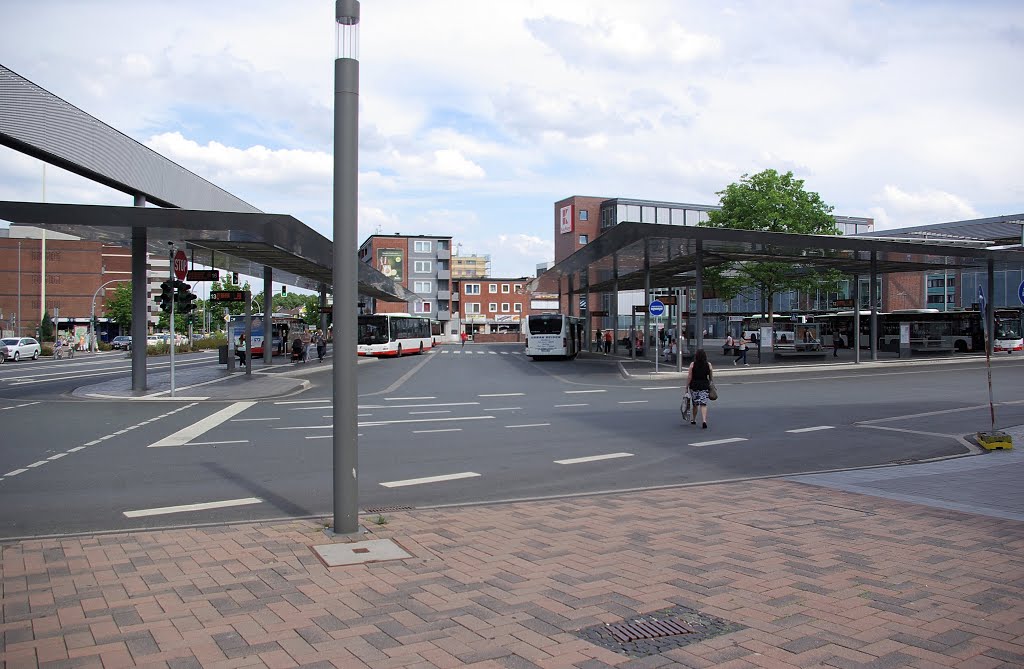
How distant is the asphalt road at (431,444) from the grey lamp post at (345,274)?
1.34 meters

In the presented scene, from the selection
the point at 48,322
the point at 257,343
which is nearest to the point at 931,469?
the point at 257,343

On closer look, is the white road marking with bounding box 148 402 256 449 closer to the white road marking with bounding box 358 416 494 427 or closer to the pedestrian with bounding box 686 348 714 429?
the white road marking with bounding box 358 416 494 427

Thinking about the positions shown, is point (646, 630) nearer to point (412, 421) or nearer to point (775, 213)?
point (412, 421)

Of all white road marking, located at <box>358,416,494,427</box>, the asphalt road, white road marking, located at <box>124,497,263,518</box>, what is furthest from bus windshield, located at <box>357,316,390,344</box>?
white road marking, located at <box>124,497,263,518</box>

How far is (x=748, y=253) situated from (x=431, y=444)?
2420 cm

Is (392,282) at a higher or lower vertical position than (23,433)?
higher

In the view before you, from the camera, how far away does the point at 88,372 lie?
3578cm

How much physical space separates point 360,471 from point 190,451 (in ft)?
11.5

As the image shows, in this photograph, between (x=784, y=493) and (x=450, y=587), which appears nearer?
(x=450, y=587)

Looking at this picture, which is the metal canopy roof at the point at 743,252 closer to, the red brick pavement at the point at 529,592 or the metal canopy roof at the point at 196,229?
the metal canopy roof at the point at 196,229

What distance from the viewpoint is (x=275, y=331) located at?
182 feet

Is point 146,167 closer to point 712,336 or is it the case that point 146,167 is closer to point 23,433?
point 23,433

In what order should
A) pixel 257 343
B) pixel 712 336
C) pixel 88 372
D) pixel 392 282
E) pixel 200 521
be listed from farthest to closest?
pixel 712 336 → pixel 392 282 → pixel 257 343 → pixel 88 372 → pixel 200 521

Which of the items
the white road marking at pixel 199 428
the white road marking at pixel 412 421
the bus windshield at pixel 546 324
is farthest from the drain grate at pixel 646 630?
the bus windshield at pixel 546 324
